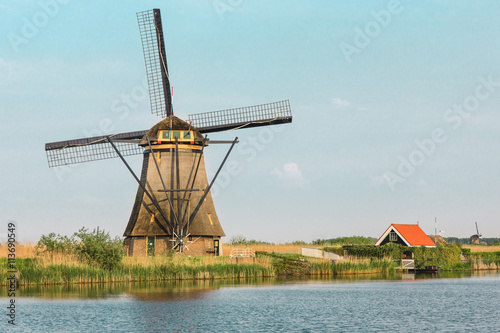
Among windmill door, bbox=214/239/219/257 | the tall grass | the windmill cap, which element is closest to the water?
windmill door, bbox=214/239/219/257

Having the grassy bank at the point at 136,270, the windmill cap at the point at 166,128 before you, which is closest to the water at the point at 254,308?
the grassy bank at the point at 136,270

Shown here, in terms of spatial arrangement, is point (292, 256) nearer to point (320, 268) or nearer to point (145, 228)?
point (320, 268)

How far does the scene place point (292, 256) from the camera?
155 ft

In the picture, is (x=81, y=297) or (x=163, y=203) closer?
(x=81, y=297)

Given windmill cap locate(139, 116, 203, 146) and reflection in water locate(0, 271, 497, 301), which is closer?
reflection in water locate(0, 271, 497, 301)

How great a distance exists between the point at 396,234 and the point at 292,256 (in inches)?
511

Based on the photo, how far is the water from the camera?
2058 centimetres

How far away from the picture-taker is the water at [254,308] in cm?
2058

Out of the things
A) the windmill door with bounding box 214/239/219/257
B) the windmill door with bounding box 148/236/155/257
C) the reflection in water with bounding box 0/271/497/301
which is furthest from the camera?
the windmill door with bounding box 214/239/219/257

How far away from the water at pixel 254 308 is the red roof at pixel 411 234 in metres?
21.2

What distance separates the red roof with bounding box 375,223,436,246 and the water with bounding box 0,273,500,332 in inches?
836

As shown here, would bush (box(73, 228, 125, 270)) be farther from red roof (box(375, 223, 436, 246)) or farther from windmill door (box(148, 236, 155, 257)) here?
red roof (box(375, 223, 436, 246))

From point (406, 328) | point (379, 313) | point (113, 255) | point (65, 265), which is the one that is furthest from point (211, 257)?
point (406, 328)

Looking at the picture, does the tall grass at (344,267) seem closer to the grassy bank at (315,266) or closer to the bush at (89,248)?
the grassy bank at (315,266)
